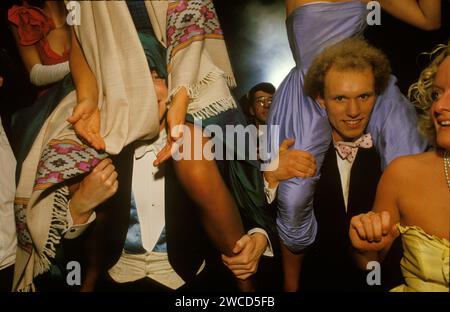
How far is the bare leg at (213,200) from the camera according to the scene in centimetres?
154

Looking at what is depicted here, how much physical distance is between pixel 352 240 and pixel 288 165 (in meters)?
0.34

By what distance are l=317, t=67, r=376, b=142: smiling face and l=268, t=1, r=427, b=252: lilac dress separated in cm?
3

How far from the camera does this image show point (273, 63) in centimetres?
156

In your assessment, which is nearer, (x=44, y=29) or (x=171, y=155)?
(x=171, y=155)

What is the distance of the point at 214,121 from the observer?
1537mm

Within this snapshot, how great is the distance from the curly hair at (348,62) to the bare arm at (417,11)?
0.47ft

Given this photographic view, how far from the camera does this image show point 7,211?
167 cm

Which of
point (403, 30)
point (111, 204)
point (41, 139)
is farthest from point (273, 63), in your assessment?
point (41, 139)

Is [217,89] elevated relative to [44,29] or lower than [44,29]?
lower

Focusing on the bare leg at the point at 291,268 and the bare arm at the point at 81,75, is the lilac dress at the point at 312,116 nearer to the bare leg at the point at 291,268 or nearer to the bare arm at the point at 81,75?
the bare leg at the point at 291,268

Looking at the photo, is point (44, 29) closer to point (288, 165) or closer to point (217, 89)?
point (217, 89)

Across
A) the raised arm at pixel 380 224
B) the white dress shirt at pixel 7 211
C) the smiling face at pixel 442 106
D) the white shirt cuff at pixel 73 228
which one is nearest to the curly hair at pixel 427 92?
the smiling face at pixel 442 106

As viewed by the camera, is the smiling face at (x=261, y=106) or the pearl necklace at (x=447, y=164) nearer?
the pearl necklace at (x=447, y=164)
